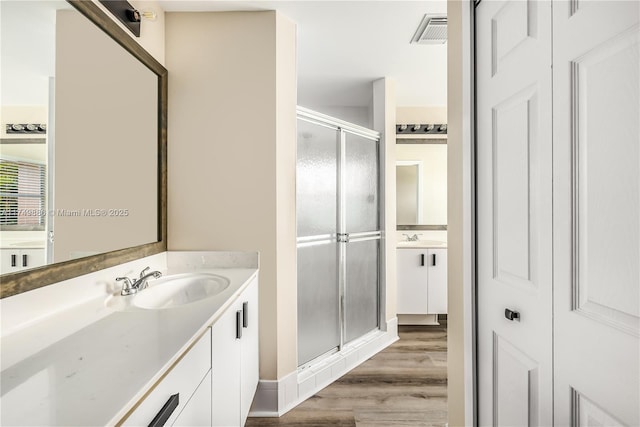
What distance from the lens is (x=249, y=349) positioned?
173cm

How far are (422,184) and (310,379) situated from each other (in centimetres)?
256

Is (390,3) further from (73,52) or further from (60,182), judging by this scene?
(60,182)

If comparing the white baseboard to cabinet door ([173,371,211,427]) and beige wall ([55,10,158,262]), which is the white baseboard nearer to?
cabinet door ([173,371,211,427])

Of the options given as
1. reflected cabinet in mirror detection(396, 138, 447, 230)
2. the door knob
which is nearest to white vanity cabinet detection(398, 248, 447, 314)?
reflected cabinet in mirror detection(396, 138, 447, 230)

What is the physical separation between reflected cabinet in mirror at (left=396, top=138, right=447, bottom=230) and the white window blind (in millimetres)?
3360

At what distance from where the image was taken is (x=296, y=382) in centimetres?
212

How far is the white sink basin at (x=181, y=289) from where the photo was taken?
58.9 inches

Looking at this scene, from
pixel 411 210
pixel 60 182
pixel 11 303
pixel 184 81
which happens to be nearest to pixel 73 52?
pixel 60 182

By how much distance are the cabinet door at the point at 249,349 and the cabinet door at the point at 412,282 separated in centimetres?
189

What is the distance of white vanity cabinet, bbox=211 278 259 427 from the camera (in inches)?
47.6

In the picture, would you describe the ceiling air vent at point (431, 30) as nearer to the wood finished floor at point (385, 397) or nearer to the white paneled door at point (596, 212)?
the white paneled door at point (596, 212)

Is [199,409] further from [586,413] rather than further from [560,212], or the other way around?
[560,212]

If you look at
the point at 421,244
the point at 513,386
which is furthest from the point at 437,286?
the point at 513,386

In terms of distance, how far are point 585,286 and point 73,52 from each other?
A: 6.15ft
